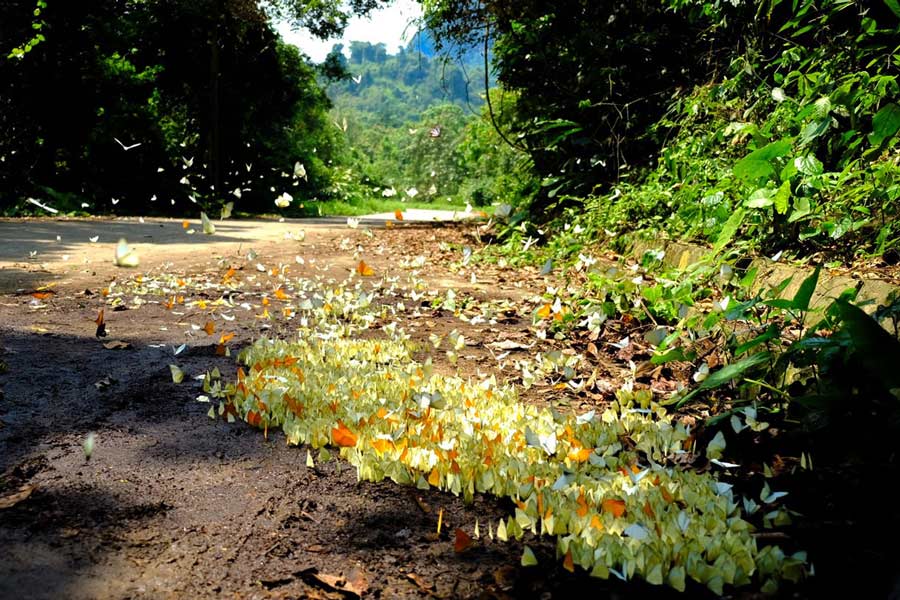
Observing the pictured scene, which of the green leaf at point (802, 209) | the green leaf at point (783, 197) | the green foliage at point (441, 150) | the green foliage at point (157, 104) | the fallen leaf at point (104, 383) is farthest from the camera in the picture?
the green foliage at point (157, 104)

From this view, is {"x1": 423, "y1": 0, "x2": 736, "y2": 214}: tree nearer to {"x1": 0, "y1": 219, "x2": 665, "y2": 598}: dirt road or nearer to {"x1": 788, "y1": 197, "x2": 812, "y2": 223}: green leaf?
{"x1": 788, "y1": 197, "x2": 812, "y2": 223}: green leaf

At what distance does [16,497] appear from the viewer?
1.61 m

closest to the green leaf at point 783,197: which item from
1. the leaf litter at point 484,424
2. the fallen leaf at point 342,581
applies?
the leaf litter at point 484,424

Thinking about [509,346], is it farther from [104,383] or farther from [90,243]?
[90,243]

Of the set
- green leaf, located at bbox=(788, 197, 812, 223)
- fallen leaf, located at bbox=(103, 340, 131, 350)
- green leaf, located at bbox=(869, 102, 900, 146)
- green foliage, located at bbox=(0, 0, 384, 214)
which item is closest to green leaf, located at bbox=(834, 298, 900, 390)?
green leaf, located at bbox=(869, 102, 900, 146)

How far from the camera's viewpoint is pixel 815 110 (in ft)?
9.47

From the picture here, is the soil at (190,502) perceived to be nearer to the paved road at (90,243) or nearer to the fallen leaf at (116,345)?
the fallen leaf at (116,345)

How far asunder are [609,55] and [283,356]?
4.36m

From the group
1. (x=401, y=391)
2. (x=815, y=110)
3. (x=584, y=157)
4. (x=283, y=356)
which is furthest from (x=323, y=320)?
(x=584, y=157)

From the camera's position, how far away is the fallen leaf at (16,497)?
1.57 m

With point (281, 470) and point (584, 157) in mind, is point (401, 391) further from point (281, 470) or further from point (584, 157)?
point (584, 157)

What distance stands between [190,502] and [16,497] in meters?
0.39

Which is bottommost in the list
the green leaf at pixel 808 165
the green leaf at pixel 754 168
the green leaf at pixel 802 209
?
the green leaf at pixel 802 209

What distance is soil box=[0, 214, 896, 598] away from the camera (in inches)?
52.8
